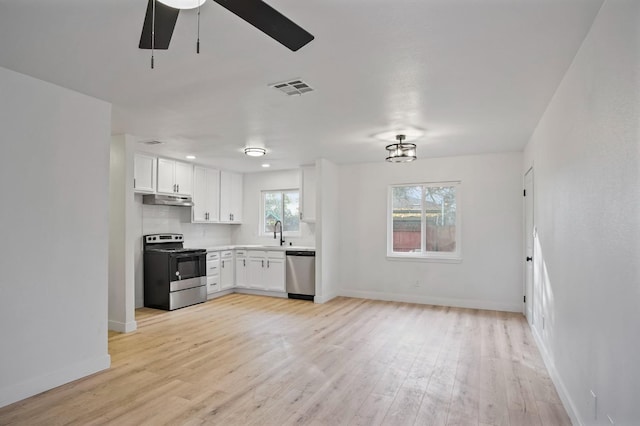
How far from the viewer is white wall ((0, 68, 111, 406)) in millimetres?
2748

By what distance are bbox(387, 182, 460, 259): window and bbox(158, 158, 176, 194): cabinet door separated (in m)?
3.67

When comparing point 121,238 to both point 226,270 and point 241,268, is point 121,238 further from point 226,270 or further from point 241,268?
point 241,268

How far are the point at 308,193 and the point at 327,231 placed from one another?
0.83 meters

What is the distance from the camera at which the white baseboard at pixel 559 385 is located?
94.9 inches

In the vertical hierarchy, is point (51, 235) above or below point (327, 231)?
above

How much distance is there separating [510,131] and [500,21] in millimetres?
2662

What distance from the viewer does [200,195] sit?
6.71 meters

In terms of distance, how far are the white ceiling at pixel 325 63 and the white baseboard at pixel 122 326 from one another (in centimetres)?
233

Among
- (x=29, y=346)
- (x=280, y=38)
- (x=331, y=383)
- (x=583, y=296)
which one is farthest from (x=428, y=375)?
(x=29, y=346)

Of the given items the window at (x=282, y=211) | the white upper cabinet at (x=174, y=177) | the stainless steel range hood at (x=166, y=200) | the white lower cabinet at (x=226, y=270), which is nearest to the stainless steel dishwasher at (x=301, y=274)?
the window at (x=282, y=211)

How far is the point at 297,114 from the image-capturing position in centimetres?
375

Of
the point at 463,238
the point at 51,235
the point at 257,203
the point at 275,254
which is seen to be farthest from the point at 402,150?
the point at 257,203

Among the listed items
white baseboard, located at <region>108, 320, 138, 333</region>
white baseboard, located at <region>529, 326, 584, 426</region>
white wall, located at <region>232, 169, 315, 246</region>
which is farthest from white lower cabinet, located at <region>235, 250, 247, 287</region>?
white baseboard, located at <region>529, 326, 584, 426</region>

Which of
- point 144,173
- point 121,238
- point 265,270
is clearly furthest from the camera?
point 265,270
